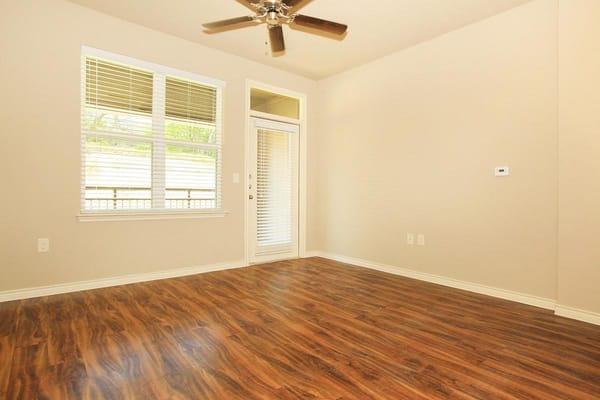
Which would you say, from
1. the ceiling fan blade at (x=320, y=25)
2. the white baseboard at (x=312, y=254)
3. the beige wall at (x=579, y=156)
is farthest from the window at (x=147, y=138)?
the beige wall at (x=579, y=156)

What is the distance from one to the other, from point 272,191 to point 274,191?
0.04 meters

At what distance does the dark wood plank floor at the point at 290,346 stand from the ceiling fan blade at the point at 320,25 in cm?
231

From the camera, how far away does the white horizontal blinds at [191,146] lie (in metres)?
3.92

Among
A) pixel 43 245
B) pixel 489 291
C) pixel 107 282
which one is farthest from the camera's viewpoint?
pixel 107 282

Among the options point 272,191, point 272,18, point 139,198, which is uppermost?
point 272,18

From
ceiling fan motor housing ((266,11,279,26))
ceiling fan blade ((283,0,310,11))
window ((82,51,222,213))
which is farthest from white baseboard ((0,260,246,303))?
ceiling fan blade ((283,0,310,11))

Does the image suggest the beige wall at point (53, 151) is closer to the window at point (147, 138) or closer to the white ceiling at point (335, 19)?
the window at point (147, 138)

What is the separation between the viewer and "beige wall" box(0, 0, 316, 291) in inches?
116

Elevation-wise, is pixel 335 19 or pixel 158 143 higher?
pixel 335 19

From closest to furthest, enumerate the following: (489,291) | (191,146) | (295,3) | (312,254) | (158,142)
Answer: (295,3) → (489,291) → (158,142) → (191,146) → (312,254)

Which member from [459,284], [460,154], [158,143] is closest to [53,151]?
[158,143]

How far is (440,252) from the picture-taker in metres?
3.69

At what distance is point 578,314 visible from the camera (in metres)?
2.65

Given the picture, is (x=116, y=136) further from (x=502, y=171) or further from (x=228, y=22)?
(x=502, y=171)
